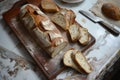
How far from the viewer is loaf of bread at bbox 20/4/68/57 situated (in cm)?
77

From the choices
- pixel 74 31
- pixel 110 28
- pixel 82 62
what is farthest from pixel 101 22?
pixel 82 62

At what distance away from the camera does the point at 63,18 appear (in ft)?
2.86

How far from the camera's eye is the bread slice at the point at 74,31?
2.71 feet

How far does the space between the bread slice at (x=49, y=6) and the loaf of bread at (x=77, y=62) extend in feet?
0.88

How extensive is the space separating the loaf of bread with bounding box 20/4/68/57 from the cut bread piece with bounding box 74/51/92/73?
82 mm

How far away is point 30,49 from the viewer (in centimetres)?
80

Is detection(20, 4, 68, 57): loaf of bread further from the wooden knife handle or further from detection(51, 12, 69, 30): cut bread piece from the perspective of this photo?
the wooden knife handle

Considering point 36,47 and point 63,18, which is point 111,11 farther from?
point 36,47

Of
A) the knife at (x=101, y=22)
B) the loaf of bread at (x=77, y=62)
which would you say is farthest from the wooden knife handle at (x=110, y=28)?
the loaf of bread at (x=77, y=62)

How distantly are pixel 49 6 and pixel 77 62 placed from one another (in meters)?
0.34

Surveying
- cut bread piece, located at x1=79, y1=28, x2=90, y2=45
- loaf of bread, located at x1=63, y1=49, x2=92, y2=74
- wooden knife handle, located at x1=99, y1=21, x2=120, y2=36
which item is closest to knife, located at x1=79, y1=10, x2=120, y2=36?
wooden knife handle, located at x1=99, y1=21, x2=120, y2=36

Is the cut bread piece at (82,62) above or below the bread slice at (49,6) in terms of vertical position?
below

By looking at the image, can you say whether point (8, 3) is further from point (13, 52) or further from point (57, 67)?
point (57, 67)

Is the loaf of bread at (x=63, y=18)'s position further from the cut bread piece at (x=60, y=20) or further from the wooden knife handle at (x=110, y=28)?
the wooden knife handle at (x=110, y=28)
